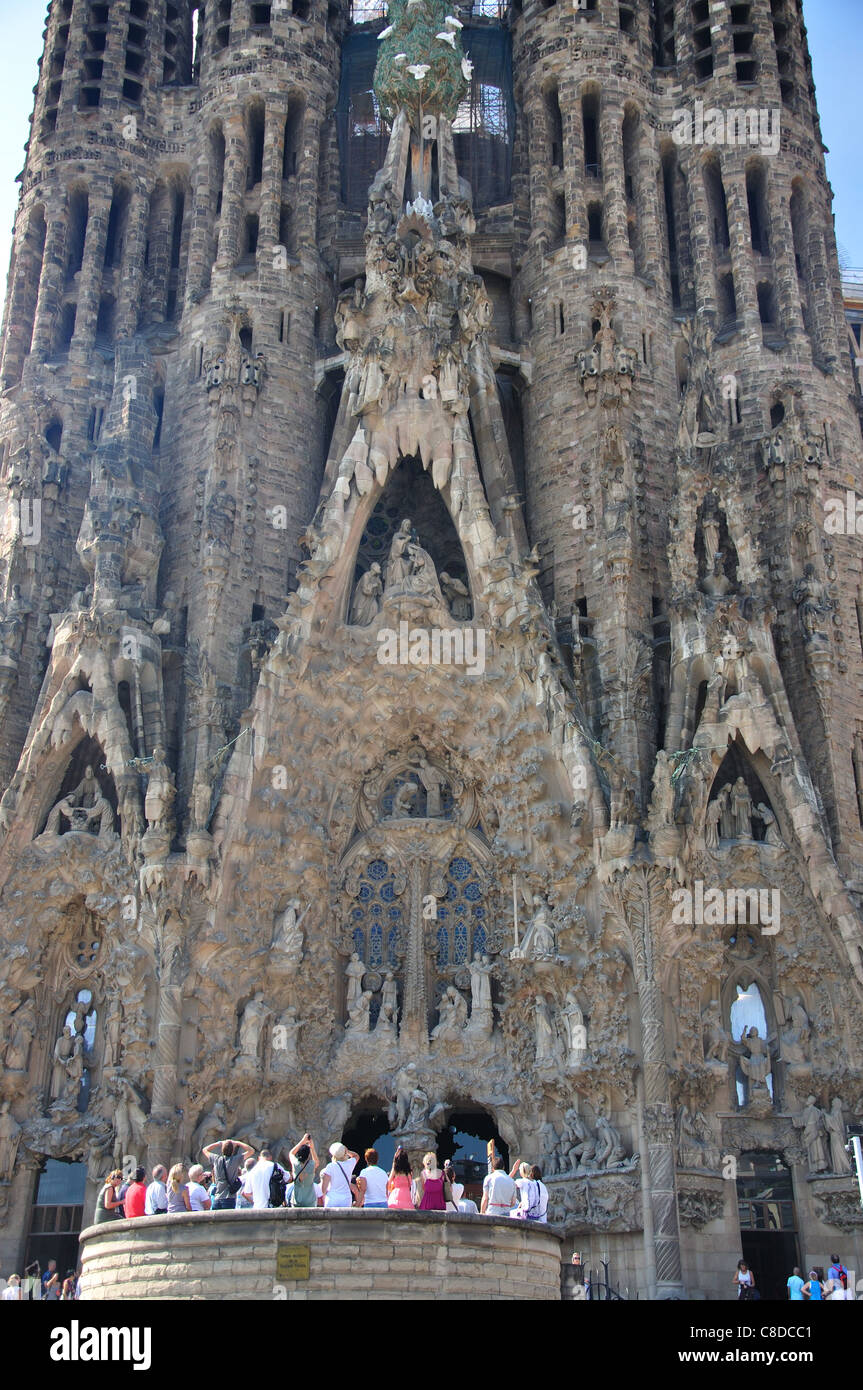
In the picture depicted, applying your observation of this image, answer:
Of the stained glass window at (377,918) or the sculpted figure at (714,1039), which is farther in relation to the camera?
the stained glass window at (377,918)

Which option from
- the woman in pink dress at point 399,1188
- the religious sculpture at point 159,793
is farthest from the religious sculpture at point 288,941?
the woman in pink dress at point 399,1188

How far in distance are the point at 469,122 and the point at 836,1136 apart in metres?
19.1

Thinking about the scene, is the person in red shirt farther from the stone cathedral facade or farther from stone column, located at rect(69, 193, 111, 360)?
stone column, located at rect(69, 193, 111, 360)

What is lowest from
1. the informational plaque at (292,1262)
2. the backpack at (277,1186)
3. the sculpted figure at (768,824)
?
the informational plaque at (292,1262)

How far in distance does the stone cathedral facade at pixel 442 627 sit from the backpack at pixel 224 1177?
406 cm

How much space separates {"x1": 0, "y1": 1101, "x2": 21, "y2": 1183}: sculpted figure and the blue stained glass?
5.59 meters

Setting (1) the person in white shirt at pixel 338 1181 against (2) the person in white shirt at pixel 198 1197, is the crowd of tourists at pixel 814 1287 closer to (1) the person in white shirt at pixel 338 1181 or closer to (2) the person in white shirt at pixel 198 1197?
(1) the person in white shirt at pixel 338 1181

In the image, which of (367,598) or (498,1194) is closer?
(498,1194)

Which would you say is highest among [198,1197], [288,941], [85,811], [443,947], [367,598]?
[367,598]

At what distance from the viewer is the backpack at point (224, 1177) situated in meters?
13.1

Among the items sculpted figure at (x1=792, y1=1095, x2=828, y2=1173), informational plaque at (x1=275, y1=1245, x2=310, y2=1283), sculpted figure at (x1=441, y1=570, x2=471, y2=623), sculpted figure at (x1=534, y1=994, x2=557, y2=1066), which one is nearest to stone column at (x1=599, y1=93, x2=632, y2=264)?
sculpted figure at (x1=441, y1=570, x2=471, y2=623)

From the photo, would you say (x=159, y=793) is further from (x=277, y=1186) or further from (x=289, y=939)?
(x=277, y=1186)

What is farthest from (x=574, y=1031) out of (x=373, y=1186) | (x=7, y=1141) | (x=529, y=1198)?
(x=7, y=1141)

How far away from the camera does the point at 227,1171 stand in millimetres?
13320
